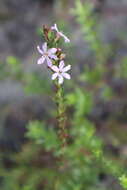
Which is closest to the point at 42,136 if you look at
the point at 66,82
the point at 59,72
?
the point at 66,82

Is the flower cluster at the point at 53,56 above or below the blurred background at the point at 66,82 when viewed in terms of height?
below

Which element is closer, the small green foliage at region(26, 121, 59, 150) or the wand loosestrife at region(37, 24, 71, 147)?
the wand loosestrife at region(37, 24, 71, 147)

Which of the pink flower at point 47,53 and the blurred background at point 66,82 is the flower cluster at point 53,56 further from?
Result: the blurred background at point 66,82

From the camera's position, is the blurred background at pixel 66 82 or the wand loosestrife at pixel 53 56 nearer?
the wand loosestrife at pixel 53 56

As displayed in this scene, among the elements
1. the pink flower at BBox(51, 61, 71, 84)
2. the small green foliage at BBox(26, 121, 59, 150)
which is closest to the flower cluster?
the pink flower at BBox(51, 61, 71, 84)

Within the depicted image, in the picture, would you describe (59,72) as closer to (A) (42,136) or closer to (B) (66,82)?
(A) (42,136)

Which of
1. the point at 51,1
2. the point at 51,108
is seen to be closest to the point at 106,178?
the point at 51,108

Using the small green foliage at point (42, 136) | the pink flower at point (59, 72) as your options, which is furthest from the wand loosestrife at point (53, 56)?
the small green foliage at point (42, 136)

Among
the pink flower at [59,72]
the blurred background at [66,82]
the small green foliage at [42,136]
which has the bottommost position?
the pink flower at [59,72]

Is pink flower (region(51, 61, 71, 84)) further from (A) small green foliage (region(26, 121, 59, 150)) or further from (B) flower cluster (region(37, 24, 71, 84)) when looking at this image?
(A) small green foliage (region(26, 121, 59, 150))
